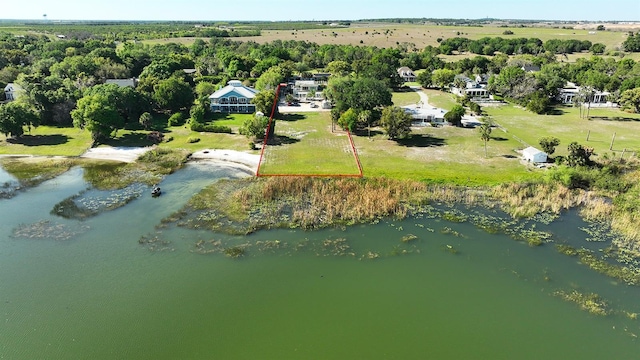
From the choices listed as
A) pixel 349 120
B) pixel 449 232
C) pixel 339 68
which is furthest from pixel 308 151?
pixel 339 68

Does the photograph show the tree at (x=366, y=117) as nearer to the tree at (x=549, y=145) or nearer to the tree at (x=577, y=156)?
the tree at (x=549, y=145)

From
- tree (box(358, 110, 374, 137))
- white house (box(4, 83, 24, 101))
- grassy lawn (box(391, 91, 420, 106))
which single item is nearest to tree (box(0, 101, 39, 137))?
white house (box(4, 83, 24, 101))

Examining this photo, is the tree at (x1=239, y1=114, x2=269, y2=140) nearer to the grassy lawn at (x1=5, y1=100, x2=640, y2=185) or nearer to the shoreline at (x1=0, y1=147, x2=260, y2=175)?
the grassy lawn at (x1=5, y1=100, x2=640, y2=185)

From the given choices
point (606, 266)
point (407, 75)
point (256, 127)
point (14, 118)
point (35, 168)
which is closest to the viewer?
point (606, 266)

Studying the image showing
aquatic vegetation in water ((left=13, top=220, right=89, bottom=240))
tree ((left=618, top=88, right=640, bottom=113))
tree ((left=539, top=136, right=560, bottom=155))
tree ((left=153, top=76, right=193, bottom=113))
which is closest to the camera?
aquatic vegetation in water ((left=13, top=220, right=89, bottom=240))

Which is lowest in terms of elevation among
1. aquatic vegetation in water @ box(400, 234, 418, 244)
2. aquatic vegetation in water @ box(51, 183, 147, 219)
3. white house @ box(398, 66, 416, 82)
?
aquatic vegetation in water @ box(51, 183, 147, 219)

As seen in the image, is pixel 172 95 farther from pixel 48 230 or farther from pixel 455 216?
pixel 455 216
